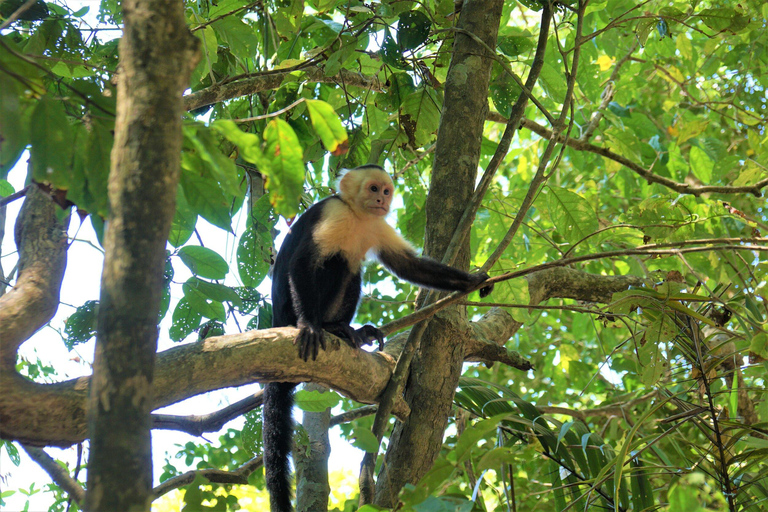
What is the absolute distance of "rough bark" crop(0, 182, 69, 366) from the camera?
5.12 feet

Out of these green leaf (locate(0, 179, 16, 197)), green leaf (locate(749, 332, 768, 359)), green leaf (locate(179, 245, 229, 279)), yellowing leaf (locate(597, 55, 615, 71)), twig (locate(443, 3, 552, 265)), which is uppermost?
yellowing leaf (locate(597, 55, 615, 71))

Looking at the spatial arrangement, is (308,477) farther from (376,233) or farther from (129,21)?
(129,21)

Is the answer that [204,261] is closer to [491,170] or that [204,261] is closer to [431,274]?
[431,274]

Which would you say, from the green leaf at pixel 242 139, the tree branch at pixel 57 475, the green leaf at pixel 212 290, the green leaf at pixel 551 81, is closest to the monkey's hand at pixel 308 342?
the green leaf at pixel 212 290

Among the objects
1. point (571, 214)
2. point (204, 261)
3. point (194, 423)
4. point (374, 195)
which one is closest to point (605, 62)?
→ point (571, 214)

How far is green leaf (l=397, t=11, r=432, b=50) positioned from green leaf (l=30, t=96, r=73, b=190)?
1622 millimetres

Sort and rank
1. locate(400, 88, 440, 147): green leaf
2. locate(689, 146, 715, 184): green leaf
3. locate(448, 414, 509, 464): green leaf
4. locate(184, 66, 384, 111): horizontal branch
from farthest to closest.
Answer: locate(689, 146, 715, 184): green leaf → locate(400, 88, 440, 147): green leaf → locate(184, 66, 384, 111): horizontal branch → locate(448, 414, 509, 464): green leaf

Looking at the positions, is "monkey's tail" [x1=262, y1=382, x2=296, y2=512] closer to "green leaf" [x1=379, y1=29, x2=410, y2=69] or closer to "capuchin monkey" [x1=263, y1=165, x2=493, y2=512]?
"capuchin monkey" [x1=263, y1=165, x2=493, y2=512]

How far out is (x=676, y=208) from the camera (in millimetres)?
2848

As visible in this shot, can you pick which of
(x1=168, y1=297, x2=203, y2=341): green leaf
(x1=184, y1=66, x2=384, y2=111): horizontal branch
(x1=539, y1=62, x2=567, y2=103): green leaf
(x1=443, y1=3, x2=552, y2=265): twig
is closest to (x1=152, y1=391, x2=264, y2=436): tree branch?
(x1=168, y1=297, x2=203, y2=341): green leaf

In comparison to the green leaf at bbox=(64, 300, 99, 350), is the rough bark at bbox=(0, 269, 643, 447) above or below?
below

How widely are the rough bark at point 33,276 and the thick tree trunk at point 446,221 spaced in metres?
1.27

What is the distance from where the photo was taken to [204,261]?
221 centimetres

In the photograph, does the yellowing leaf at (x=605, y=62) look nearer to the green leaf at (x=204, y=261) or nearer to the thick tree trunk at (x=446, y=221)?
the thick tree trunk at (x=446, y=221)
